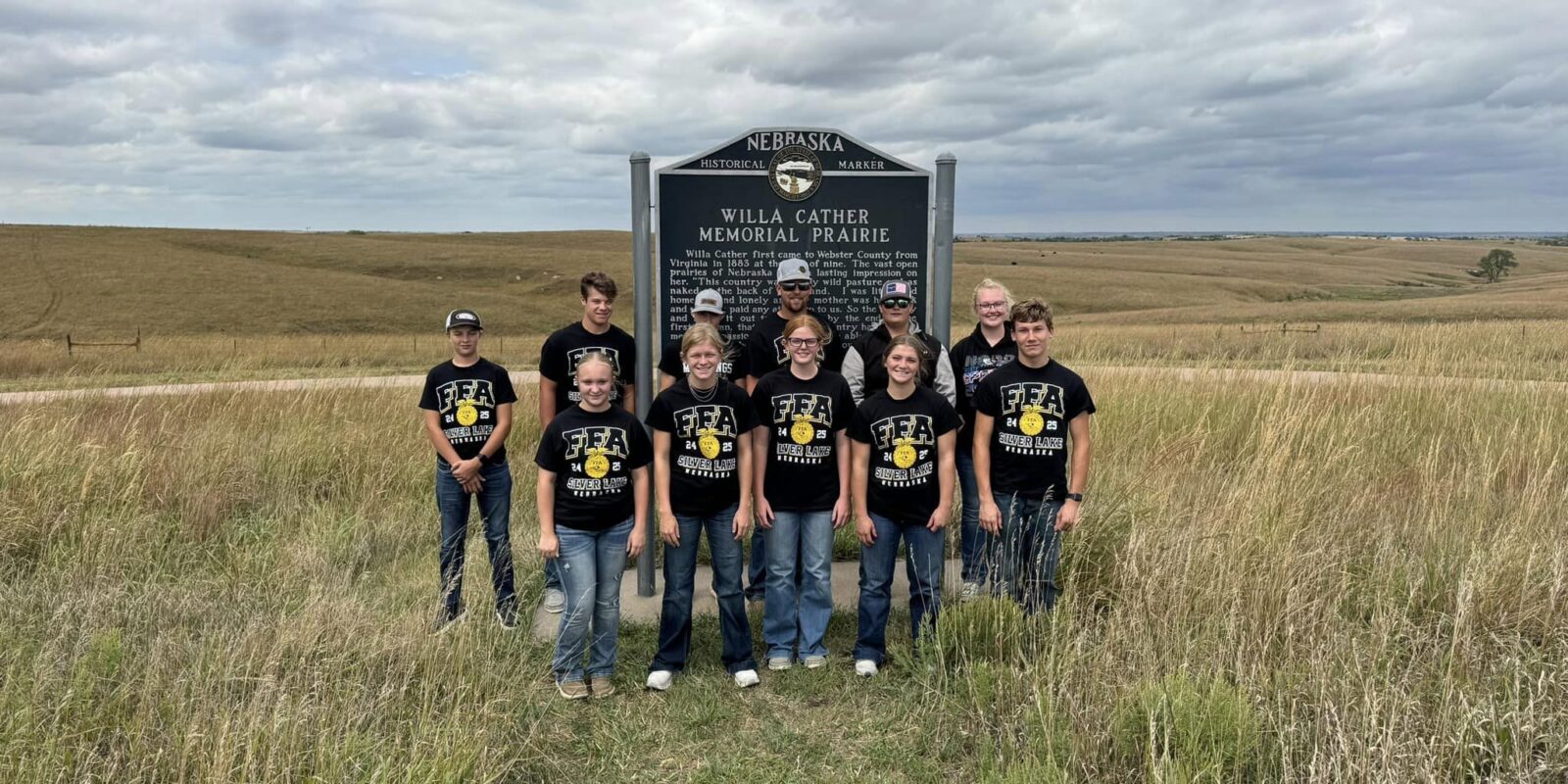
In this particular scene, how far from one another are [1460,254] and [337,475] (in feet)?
476

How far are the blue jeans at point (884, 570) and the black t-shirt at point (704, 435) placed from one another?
2.62 ft

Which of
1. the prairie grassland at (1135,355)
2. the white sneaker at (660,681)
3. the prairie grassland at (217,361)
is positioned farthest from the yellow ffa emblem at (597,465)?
the prairie grassland at (217,361)

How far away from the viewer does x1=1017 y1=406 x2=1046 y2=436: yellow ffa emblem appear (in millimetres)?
4500

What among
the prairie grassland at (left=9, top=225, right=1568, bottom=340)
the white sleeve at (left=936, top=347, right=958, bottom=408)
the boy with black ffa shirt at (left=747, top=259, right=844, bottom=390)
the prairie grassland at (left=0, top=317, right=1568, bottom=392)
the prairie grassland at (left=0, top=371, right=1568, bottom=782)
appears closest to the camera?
the prairie grassland at (left=0, top=371, right=1568, bottom=782)

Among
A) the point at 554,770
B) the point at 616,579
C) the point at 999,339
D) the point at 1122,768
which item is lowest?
the point at 554,770

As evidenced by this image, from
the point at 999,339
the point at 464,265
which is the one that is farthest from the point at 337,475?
the point at 464,265

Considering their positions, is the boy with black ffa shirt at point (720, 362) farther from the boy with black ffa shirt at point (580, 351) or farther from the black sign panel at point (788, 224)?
the black sign panel at point (788, 224)

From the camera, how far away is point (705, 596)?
18.7ft

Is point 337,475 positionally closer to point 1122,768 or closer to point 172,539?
point 172,539

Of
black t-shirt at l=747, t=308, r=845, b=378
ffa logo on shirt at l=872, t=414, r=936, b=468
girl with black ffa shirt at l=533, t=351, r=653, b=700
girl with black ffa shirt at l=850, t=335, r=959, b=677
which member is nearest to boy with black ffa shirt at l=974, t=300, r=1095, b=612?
girl with black ffa shirt at l=850, t=335, r=959, b=677

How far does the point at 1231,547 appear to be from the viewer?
4.58 metres

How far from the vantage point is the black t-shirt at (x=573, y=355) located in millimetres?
5113

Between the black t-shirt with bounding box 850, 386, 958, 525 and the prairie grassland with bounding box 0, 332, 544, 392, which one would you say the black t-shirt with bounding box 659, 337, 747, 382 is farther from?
the prairie grassland with bounding box 0, 332, 544, 392

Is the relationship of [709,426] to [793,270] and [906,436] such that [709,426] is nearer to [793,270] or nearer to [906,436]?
[906,436]
